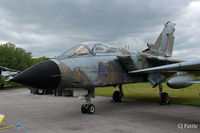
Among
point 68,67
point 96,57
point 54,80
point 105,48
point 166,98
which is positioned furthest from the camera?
point 166,98

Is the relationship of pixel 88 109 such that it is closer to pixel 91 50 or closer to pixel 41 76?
pixel 91 50

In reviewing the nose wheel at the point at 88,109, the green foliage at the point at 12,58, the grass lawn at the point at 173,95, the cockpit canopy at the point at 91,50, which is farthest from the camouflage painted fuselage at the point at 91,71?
the green foliage at the point at 12,58

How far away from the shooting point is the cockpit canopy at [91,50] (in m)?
7.70

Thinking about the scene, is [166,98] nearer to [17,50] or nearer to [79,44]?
[79,44]

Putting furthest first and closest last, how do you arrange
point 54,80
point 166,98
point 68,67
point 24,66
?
point 24,66 → point 166,98 → point 68,67 → point 54,80

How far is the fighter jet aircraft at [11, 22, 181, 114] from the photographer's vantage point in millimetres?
6206

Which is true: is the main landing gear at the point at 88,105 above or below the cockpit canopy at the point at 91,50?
below

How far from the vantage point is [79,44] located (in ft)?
26.8

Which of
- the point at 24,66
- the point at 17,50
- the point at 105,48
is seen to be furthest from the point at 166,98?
the point at 17,50

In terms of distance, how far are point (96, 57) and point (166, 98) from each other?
529 centimetres

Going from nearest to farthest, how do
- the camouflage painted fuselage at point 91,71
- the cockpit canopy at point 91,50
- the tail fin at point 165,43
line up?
the camouflage painted fuselage at point 91,71, the cockpit canopy at point 91,50, the tail fin at point 165,43

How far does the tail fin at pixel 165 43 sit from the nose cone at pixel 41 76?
785cm

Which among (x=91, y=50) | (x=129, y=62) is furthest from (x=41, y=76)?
(x=129, y=62)

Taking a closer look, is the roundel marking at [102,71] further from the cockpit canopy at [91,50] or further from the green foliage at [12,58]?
the green foliage at [12,58]
